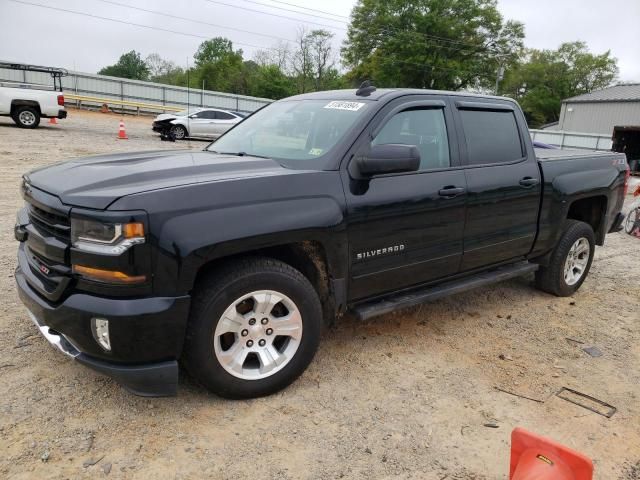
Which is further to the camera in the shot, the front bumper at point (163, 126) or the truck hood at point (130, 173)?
the front bumper at point (163, 126)

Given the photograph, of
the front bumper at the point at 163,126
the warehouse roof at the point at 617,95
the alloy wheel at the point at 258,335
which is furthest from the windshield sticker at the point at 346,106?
the warehouse roof at the point at 617,95

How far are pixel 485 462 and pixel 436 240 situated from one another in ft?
5.04

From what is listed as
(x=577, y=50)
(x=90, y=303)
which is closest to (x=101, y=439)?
(x=90, y=303)

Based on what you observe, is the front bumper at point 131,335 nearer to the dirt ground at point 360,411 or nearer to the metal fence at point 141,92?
the dirt ground at point 360,411

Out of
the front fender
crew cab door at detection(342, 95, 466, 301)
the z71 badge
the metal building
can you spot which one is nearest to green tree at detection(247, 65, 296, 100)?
the metal building

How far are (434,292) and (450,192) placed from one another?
746mm

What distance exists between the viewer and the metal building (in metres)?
39.3

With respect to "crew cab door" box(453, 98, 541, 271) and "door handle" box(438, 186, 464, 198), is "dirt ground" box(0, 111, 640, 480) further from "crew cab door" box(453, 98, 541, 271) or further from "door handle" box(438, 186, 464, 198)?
"door handle" box(438, 186, 464, 198)

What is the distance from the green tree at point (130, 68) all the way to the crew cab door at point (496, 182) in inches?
3159

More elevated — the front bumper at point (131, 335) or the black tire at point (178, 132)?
the black tire at point (178, 132)

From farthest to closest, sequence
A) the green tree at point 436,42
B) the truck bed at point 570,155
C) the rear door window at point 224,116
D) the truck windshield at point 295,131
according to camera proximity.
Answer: the green tree at point 436,42 → the rear door window at point 224,116 → the truck bed at point 570,155 → the truck windshield at point 295,131

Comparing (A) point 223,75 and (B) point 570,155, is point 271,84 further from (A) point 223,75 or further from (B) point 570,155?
(B) point 570,155

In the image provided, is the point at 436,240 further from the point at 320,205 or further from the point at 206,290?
the point at 206,290

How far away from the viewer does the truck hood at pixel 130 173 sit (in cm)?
259
